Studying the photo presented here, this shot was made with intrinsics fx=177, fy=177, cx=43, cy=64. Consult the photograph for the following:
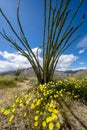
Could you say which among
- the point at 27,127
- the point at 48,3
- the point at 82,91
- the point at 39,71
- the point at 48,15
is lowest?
the point at 27,127

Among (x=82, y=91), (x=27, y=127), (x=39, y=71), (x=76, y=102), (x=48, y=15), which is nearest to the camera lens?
(x=27, y=127)

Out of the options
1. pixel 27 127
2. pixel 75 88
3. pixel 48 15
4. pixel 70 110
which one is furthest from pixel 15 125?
pixel 48 15

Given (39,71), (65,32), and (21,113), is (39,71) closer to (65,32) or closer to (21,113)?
(65,32)

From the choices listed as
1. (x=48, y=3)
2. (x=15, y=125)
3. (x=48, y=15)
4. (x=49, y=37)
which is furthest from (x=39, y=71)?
(x=15, y=125)

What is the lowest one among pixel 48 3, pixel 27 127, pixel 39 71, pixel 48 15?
pixel 27 127

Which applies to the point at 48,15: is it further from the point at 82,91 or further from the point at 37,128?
the point at 37,128

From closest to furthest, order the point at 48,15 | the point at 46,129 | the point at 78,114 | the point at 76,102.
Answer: the point at 46,129 → the point at 78,114 → the point at 76,102 → the point at 48,15

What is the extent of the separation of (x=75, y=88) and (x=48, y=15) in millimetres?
2969

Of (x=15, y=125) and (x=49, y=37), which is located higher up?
(x=49, y=37)

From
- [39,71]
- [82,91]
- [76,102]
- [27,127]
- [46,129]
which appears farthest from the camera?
[39,71]

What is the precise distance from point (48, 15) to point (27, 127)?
4404 millimetres

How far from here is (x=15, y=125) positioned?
3047mm

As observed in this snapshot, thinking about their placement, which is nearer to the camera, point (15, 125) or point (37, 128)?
point (37, 128)

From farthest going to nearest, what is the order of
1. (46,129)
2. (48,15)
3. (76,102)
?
(48,15)
(76,102)
(46,129)
